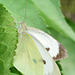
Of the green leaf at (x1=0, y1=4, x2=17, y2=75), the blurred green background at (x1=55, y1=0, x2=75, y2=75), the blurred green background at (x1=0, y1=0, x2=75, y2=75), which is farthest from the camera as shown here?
the blurred green background at (x1=55, y1=0, x2=75, y2=75)

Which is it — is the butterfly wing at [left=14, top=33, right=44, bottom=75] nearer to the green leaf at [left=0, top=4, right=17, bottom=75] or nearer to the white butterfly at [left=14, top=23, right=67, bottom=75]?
the white butterfly at [left=14, top=23, right=67, bottom=75]

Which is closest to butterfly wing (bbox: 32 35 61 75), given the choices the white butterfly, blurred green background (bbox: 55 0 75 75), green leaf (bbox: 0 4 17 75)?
the white butterfly

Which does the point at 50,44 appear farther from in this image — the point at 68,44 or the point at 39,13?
the point at 68,44

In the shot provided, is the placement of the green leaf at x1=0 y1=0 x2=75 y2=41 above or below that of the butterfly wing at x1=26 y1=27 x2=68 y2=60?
above

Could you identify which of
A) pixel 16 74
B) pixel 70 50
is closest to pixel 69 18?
pixel 70 50

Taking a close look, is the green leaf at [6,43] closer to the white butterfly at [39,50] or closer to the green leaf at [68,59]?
the white butterfly at [39,50]

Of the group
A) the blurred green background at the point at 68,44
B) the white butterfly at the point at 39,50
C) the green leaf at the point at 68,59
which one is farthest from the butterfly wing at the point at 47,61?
the green leaf at the point at 68,59
